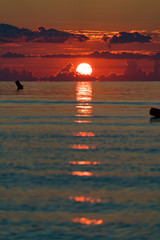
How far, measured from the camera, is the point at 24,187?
58.9 feet

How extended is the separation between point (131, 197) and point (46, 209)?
11.0 ft

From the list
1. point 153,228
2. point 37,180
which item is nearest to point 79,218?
point 153,228

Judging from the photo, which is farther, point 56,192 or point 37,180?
point 37,180

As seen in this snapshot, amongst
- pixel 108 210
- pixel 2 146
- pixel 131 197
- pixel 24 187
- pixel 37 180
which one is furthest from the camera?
pixel 2 146

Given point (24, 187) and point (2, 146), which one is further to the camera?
point (2, 146)

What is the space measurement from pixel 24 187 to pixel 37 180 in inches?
52.5

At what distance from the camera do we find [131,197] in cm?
1647

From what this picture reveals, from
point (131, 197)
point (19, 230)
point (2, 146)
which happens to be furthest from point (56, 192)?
point (2, 146)

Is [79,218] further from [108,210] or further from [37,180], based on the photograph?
[37,180]

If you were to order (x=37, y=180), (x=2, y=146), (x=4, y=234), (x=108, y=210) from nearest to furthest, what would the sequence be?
(x=4, y=234) < (x=108, y=210) < (x=37, y=180) < (x=2, y=146)

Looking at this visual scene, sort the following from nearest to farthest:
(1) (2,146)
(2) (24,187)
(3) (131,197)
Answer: (3) (131,197), (2) (24,187), (1) (2,146)

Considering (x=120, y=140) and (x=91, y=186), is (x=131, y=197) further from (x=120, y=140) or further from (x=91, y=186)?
(x=120, y=140)

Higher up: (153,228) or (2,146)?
(2,146)

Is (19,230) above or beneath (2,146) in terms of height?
beneath
